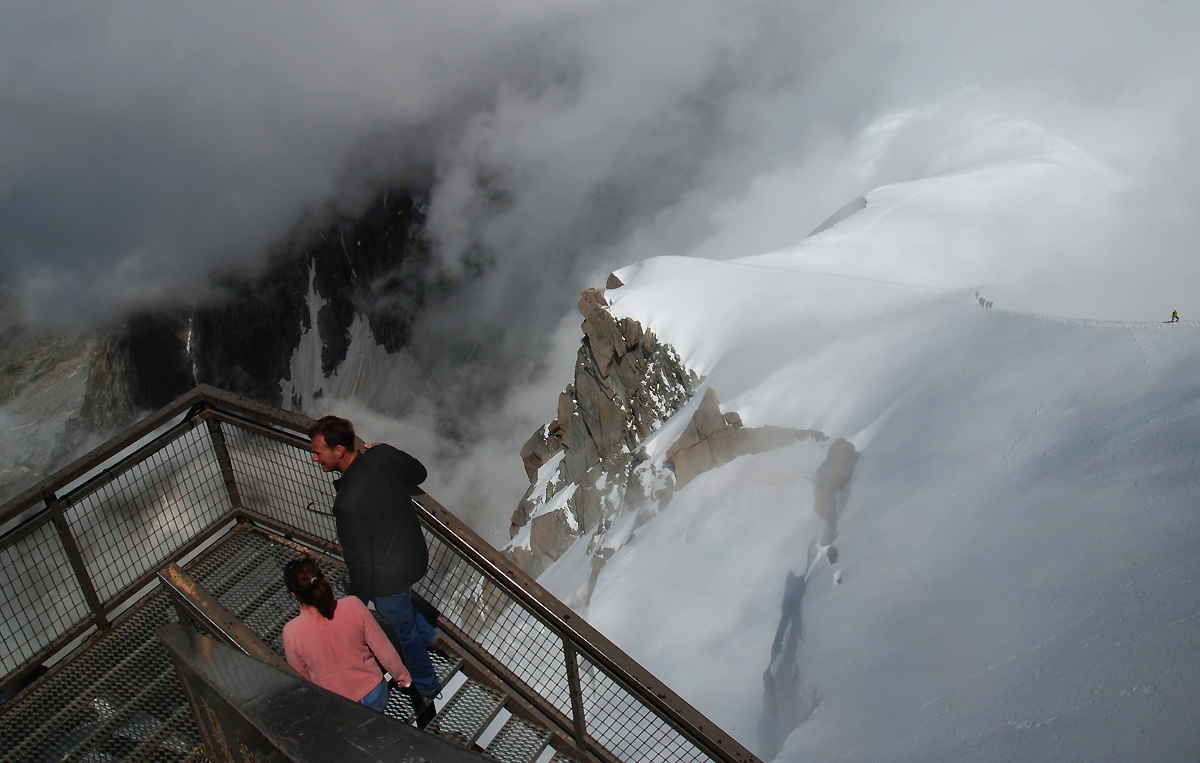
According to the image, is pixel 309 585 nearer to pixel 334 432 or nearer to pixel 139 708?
pixel 334 432

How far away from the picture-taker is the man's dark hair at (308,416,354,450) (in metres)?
3.39

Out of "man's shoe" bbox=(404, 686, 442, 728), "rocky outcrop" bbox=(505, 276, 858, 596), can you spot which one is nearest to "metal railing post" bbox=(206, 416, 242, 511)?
"man's shoe" bbox=(404, 686, 442, 728)

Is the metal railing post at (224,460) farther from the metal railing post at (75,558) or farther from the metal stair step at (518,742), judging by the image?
the metal stair step at (518,742)

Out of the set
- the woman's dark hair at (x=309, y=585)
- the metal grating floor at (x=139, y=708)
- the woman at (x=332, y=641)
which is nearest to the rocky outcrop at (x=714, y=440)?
the metal grating floor at (x=139, y=708)

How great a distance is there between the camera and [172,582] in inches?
106

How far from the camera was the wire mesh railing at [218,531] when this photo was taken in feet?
10.1

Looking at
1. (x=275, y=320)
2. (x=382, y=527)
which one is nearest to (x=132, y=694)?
(x=382, y=527)

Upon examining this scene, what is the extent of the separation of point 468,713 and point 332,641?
858mm

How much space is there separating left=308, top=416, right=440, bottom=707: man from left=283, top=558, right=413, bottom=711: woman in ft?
0.76

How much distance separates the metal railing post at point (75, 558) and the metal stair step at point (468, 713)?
196 centimetres

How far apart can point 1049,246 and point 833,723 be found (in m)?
17.7

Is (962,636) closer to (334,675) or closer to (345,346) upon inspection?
(334,675)

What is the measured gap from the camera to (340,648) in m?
3.06

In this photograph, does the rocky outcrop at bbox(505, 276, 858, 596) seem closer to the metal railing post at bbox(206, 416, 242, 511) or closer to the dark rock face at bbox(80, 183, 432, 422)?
the metal railing post at bbox(206, 416, 242, 511)
